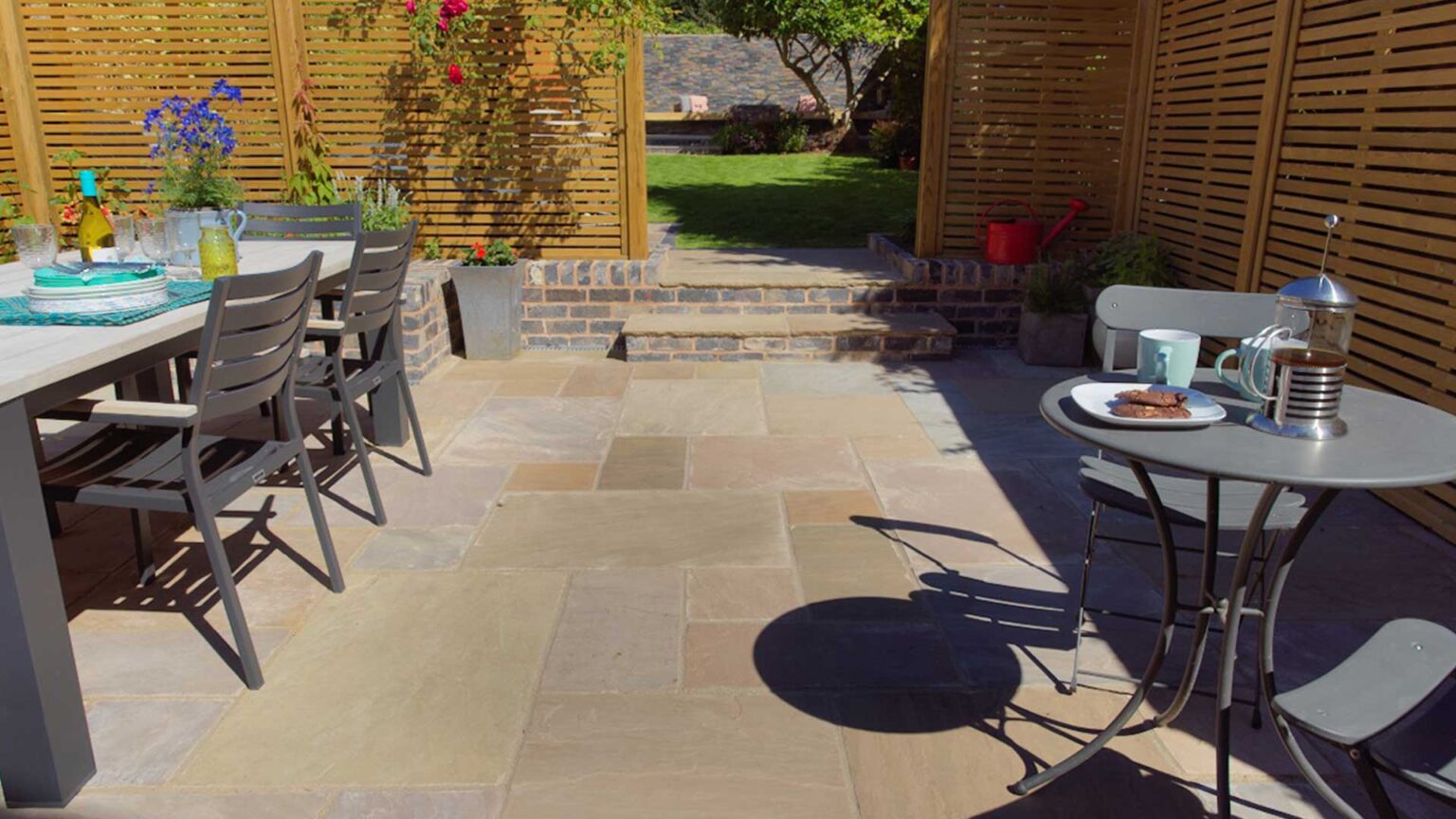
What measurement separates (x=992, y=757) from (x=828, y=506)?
1521mm

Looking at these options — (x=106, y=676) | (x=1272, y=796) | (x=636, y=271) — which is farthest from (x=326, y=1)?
(x=1272, y=796)

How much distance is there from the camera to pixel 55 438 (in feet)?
14.3

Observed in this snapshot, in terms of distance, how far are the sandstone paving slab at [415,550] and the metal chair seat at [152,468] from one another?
52 centimetres

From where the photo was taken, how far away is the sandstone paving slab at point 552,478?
3822 millimetres

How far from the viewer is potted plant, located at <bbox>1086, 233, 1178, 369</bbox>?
5375 millimetres

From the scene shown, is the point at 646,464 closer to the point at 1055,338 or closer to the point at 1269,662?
the point at 1269,662

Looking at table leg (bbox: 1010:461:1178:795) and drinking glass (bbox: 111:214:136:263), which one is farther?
drinking glass (bbox: 111:214:136:263)

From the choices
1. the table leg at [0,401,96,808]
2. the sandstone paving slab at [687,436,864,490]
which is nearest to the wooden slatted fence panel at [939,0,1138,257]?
the sandstone paving slab at [687,436,864,490]

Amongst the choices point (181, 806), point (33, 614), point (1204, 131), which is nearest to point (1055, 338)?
point (1204, 131)

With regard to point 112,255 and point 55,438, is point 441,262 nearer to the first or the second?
point 55,438

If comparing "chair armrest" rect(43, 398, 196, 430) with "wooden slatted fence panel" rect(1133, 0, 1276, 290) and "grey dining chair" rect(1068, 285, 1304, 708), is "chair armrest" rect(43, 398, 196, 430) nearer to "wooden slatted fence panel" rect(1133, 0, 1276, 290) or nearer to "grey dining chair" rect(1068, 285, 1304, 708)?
"grey dining chair" rect(1068, 285, 1304, 708)

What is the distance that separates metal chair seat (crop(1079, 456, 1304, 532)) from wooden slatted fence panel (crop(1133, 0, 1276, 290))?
9.69 ft

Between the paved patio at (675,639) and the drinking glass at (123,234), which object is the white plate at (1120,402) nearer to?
the paved patio at (675,639)

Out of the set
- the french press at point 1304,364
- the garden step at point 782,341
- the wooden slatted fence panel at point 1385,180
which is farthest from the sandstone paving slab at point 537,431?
the wooden slatted fence panel at point 1385,180
